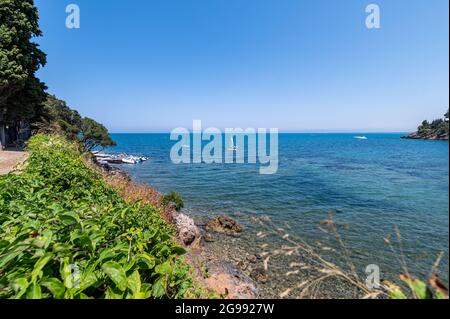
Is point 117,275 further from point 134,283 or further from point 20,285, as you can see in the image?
point 20,285

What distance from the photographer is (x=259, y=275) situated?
28.6 feet

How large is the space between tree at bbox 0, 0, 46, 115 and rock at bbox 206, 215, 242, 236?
18693 mm

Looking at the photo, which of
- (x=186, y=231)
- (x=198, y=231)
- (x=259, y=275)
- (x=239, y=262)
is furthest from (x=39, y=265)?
(x=198, y=231)

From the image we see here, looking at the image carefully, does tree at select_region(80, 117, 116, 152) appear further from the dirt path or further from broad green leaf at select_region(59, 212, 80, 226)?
broad green leaf at select_region(59, 212, 80, 226)

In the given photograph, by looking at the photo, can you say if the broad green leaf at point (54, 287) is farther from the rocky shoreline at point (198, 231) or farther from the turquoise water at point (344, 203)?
the rocky shoreline at point (198, 231)

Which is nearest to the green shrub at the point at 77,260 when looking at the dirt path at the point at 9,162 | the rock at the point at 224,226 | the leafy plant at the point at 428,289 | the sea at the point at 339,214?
the sea at the point at 339,214

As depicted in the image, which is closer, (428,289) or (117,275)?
(428,289)

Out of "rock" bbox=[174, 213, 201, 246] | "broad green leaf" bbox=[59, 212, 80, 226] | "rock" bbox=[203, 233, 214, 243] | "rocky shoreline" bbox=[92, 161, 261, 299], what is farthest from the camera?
"rock" bbox=[203, 233, 214, 243]

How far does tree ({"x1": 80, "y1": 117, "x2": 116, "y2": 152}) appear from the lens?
34312 mm

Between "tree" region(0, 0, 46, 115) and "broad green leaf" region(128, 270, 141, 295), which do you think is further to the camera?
"tree" region(0, 0, 46, 115)

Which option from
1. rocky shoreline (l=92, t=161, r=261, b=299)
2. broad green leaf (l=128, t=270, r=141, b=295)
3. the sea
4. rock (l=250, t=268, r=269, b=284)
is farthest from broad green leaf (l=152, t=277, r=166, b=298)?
rock (l=250, t=268, r=269, b=284)

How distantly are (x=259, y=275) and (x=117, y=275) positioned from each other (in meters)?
8.00
